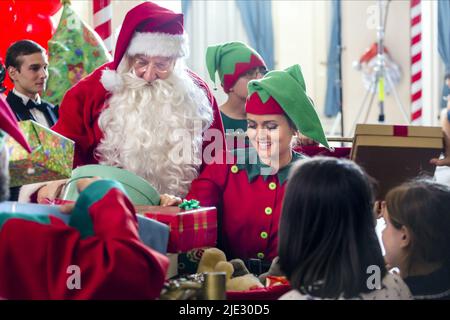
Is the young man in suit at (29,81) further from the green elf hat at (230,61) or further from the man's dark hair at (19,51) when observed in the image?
the green elf hat at (230,61)

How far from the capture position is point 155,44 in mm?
3283

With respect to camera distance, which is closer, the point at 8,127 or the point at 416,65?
the point at 8,127

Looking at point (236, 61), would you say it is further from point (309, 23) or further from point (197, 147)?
point (309, 23)

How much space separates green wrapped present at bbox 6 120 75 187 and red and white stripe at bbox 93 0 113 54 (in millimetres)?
2201

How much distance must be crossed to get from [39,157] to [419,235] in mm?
1007

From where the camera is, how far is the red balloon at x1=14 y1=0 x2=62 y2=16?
459 cm

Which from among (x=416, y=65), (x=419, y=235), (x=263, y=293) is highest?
(x=416, y=65)

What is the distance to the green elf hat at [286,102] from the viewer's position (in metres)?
3.01

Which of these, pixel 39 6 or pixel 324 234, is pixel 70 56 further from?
pixel 324 234

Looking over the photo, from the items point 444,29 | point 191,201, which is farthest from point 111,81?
point 444,29

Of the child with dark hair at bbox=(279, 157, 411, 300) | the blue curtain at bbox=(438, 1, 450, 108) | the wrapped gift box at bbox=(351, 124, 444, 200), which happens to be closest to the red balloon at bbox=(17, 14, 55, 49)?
the wrapped gift box at bbox=(351, 124, 444, 200)

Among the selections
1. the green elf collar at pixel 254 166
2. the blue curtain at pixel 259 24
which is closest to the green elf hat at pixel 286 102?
the green elf collar at pixel 254 166

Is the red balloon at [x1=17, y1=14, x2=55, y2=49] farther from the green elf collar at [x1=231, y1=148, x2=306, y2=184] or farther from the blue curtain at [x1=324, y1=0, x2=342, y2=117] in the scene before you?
the blue curtain at [x1=324, y1=0, x2=342, y2=117]

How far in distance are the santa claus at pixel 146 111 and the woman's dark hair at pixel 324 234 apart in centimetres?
119
